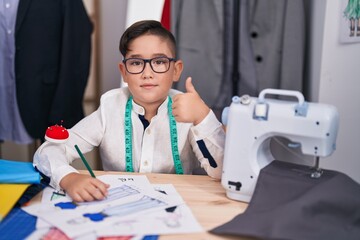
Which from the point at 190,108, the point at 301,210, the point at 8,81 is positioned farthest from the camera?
the point at 8,81

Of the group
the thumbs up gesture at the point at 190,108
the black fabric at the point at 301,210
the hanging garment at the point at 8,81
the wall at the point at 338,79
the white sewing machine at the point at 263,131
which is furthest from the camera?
the hanging garment at the point at 8,81

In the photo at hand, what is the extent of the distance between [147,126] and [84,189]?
0.38m

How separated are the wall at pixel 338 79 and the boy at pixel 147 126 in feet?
2.17

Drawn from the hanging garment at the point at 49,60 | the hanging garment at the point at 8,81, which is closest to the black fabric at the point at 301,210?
the hanging garment at the point at 49,60

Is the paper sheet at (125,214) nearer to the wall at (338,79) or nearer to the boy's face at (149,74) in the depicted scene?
the boy's face at (149,74)

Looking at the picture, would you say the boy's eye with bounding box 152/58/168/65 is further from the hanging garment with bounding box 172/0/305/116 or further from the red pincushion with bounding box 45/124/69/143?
the hanging garment with bounding box 172/0/305/116

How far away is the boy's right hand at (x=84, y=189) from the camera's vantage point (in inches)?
33.0

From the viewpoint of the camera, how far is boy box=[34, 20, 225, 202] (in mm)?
974

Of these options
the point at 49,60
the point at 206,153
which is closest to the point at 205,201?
the point at 206,153

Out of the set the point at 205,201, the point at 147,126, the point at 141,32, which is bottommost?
the point at 205,201

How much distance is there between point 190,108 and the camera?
96cm

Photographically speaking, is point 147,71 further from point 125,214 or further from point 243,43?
point 243,43

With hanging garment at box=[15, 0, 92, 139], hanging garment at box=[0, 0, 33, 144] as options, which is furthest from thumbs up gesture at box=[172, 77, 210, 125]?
hanging garment at box=[0, 0, 33, 144]

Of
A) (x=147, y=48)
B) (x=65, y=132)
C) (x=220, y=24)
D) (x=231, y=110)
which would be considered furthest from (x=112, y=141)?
(x=220, y=24)
